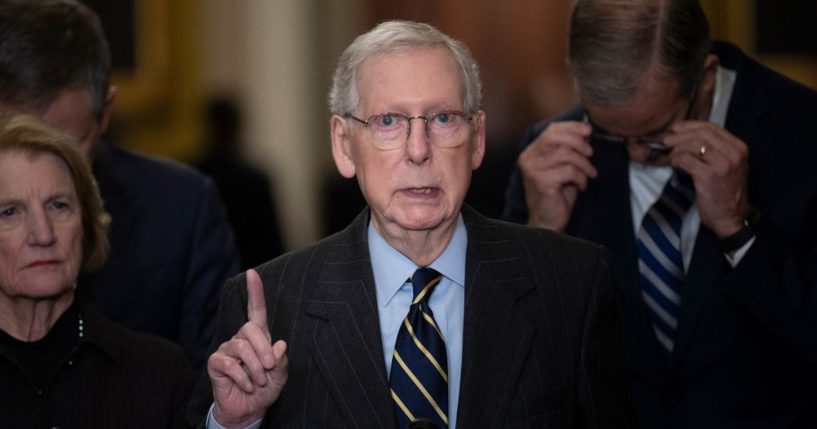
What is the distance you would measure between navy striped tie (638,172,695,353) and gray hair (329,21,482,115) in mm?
955

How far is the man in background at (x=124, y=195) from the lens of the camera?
3.73m

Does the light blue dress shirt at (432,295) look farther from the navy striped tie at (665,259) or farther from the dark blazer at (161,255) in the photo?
the dark blazer at (161,255)

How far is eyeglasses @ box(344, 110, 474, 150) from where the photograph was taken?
2.90m

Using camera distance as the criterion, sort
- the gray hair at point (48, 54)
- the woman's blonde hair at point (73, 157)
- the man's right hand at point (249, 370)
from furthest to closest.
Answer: the gray hair at point (48, 54)
the woman's blonde hair at point (73, 157)
the man's right hand at point (249, 370)

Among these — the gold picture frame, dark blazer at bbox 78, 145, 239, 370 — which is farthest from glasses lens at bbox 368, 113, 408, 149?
the gold picture frame

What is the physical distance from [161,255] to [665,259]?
132 cm

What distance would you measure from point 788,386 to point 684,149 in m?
0.64

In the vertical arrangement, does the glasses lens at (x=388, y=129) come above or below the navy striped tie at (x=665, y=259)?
above

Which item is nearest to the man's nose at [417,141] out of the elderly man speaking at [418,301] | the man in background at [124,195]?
the elderly man speaking at [418,301]

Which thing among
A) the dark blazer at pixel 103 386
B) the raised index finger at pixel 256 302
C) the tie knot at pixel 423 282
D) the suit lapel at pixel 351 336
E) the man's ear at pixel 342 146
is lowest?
the dark blazer at pixel 103 386

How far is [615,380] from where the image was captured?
3018 mm

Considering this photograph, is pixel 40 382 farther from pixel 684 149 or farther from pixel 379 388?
pixel 684 149

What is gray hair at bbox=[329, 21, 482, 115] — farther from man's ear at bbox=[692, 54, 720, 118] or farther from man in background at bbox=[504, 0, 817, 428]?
man's ear at bbox=[692, 54, 720, 118]

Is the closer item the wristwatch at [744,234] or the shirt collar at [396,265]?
the shirt collar at [396,265]
